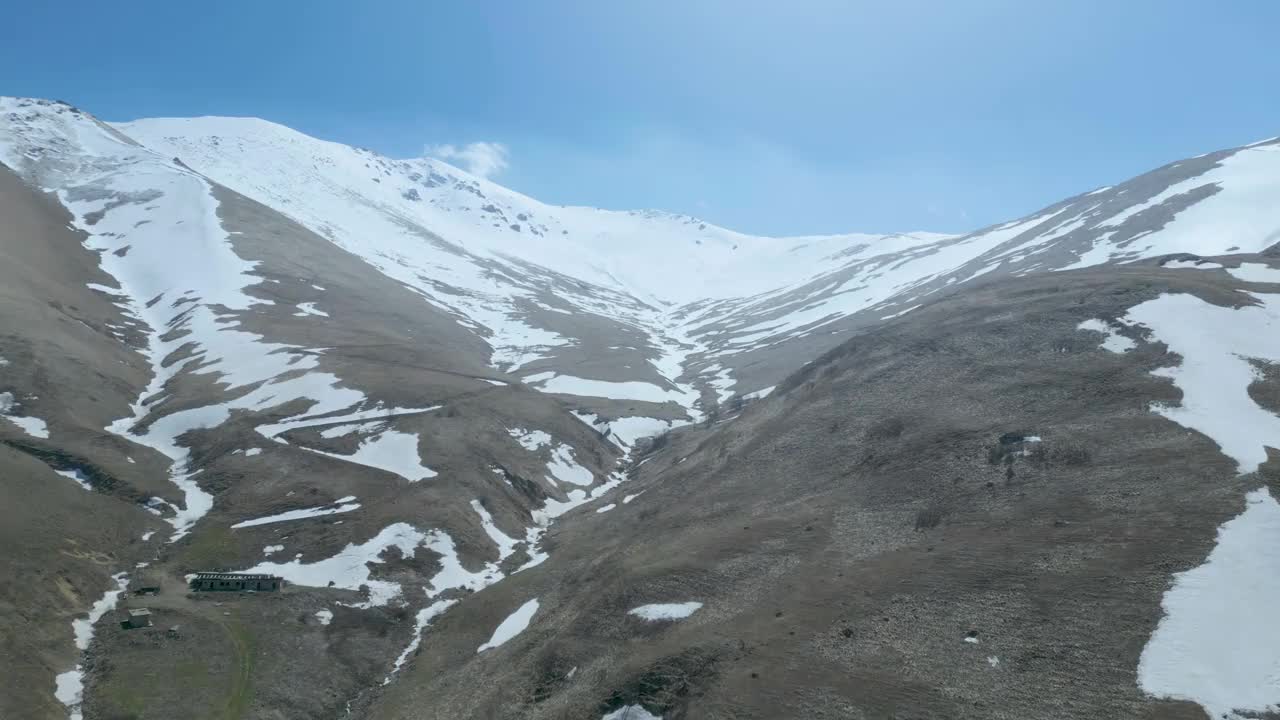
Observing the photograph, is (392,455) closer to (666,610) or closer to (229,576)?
(229,576)

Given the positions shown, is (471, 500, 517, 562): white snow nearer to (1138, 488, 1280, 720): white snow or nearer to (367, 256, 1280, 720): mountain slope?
(367, 256, 1280, 720): mountain slope

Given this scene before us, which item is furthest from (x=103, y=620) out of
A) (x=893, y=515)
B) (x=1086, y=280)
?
(x=1086, y=280)

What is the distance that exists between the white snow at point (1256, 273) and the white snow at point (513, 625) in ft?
276

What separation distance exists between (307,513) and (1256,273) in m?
106

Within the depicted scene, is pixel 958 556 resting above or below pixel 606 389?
below

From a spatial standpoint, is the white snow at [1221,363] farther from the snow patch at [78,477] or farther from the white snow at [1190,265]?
the snow patch at [78,477]

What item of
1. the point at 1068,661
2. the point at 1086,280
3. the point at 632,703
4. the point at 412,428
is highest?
the point at 1086,280

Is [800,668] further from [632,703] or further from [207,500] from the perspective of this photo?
[207,500]

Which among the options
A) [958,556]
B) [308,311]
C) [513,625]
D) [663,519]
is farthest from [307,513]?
[308,311]

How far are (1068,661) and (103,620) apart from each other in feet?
204

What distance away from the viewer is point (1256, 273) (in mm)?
83625

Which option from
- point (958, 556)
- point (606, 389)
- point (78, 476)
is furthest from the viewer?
point (606, 389)

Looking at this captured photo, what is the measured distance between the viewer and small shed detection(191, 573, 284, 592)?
59719mm

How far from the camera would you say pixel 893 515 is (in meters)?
54.2
